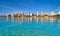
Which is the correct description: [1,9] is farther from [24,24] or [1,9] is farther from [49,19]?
[49,19]

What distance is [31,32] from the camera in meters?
2.62

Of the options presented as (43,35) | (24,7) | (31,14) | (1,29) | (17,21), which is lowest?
(43,35)

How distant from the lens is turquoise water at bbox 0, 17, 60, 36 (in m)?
2.60

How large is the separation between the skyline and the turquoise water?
9.9 inches

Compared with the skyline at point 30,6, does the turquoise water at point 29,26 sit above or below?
below

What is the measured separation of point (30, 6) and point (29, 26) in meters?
0.53

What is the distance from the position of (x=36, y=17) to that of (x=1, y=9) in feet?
3.00

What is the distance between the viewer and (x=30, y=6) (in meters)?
2.66

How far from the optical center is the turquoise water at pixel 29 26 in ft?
8.52

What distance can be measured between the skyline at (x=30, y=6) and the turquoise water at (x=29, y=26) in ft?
0.82

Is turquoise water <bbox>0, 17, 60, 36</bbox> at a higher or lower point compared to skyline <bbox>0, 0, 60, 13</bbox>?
lower

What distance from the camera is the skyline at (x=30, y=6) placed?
259 cm

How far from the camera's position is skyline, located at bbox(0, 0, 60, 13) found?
8.50ft

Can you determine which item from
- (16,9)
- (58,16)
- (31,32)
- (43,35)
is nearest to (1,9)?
(16,9)
